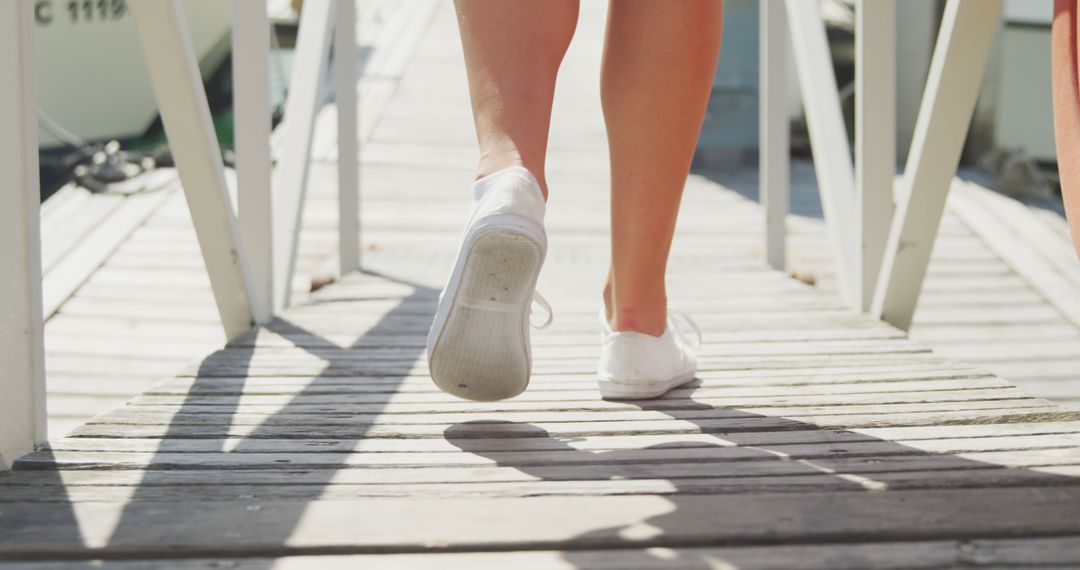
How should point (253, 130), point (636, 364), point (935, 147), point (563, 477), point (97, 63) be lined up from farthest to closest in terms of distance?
point (97, 63), point (253, 130), point (935, 147), point (636, 364), point (563, 477)

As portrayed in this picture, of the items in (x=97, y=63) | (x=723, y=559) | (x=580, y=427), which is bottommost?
(x=97, y=63)

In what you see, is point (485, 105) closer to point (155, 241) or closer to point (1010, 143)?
point (155, 241)

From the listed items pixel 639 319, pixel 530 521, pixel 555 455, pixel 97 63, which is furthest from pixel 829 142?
pixel 97 63

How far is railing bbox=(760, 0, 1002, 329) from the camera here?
4.83 ft

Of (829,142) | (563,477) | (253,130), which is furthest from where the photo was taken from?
(829,142)

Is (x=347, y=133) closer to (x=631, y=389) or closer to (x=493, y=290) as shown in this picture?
(x=631, y=389)

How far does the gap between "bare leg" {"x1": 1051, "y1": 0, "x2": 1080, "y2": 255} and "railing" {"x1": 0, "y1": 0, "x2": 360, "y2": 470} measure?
840 mm

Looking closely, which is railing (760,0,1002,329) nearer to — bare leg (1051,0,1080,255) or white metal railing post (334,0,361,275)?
bare leg (1051,0,1080,255)

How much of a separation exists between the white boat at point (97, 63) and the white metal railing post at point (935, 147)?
4897 millimetres

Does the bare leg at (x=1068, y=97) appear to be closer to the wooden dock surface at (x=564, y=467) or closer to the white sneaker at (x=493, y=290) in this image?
the wooden dock surface at (x=564, y=467)

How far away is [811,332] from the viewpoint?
1.57 metres

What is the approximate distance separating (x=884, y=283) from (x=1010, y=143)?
121 inches

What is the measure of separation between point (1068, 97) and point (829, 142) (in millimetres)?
1034

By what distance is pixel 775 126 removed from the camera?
2301mm
